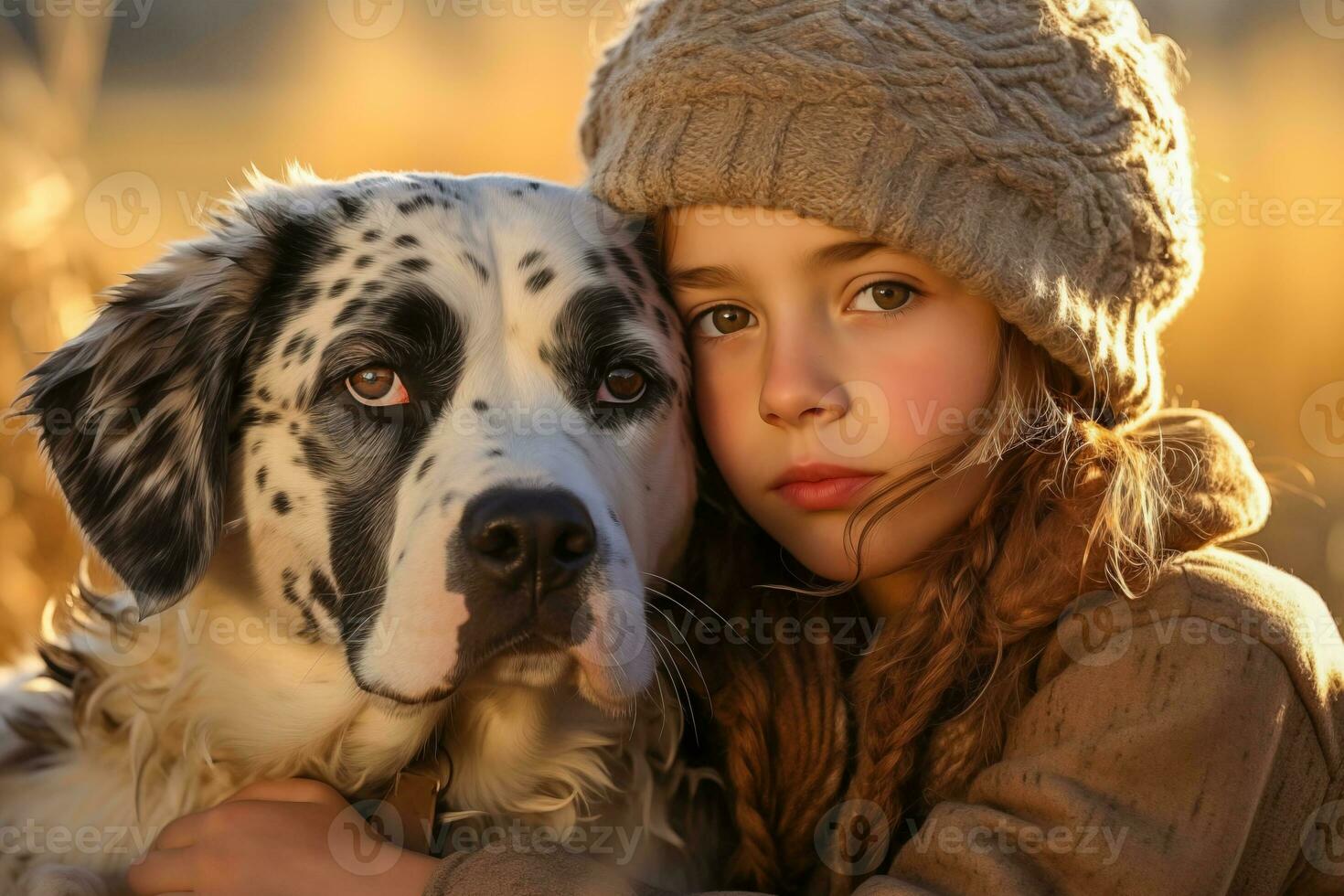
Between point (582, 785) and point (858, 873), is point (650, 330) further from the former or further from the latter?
point (858, 873)

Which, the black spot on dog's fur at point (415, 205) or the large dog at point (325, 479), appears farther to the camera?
the black spot on dog's fur at point (415, 205)

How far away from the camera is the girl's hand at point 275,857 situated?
91.2 inches

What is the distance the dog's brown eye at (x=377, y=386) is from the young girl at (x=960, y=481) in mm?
592

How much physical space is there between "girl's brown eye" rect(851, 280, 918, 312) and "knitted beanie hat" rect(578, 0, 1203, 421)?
150 millimetres

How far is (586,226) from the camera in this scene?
8.85ft

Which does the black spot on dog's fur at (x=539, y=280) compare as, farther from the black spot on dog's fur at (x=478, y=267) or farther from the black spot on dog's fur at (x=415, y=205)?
the black spot on dog's fur at (x=415, y=205)

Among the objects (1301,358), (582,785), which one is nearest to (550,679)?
(582,785)

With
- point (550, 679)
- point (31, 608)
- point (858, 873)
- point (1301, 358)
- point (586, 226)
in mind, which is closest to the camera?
point (550, 679)

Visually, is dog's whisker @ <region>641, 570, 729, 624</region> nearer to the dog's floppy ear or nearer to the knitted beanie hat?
the knitted beanie hat

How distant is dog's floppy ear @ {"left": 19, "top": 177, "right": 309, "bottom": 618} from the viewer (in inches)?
97.6

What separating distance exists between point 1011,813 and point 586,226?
54.7 inches
